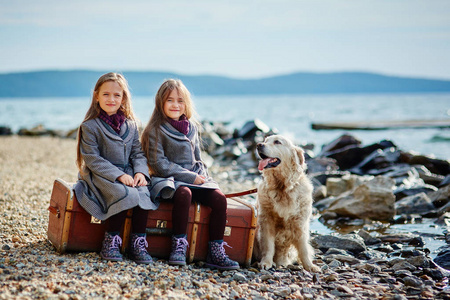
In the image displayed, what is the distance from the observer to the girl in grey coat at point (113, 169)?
4371 mm

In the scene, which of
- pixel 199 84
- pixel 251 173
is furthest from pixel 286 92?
pixel 251 173

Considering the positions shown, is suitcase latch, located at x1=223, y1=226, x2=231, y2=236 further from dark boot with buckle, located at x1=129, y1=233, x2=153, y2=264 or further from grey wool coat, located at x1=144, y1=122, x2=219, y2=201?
dark boot with buckle, located at x1=129, y1=233, x2=153, y2=264

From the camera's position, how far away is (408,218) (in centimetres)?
805

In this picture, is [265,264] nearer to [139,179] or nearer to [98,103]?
[139,179]

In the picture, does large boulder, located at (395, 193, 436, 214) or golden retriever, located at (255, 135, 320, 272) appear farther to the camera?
large boulder, located at (395, 193, 436, 214)

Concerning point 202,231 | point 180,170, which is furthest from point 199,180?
point 202,231

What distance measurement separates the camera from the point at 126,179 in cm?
445

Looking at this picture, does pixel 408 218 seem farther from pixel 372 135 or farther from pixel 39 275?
pixel 372 135

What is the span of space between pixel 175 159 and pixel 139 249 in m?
1.00

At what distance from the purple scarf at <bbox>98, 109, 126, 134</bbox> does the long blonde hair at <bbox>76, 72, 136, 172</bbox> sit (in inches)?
2.3

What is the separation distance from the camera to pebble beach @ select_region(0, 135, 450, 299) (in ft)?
11.8

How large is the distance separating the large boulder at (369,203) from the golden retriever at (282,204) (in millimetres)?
3217

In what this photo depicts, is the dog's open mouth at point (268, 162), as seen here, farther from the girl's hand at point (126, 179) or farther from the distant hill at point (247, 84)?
the distant hill at point (247, 84)

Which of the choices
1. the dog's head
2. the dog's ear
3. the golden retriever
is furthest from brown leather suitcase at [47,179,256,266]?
the dog's ear
